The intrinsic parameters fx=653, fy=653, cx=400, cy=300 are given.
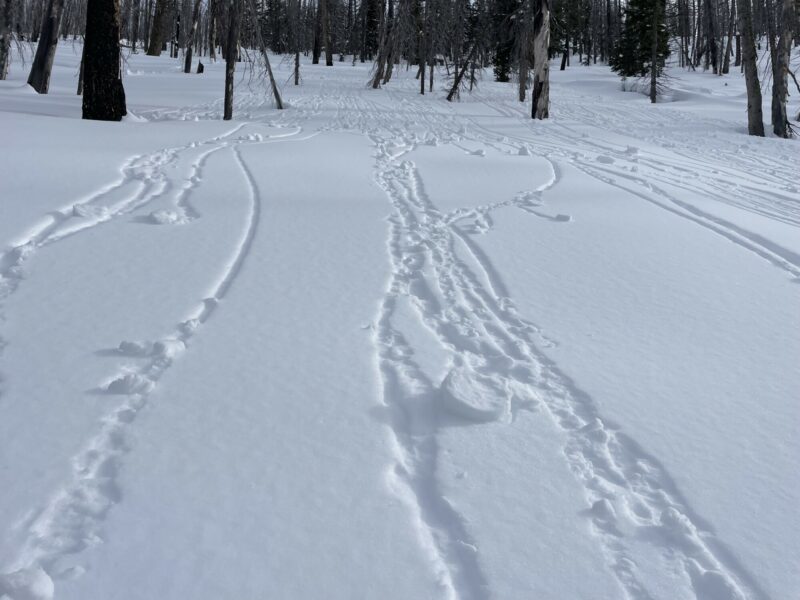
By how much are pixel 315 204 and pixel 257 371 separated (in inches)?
115

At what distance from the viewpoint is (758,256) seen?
172 inches

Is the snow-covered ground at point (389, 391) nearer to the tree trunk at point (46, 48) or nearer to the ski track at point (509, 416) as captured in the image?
the ski track at point (509, 416)

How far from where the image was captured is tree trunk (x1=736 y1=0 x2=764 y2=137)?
12617 millimetres

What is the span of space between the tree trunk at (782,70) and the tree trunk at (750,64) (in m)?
0.44

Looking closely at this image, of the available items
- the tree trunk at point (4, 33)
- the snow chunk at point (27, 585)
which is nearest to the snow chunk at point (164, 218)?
the snow chunk at point (27, 585)

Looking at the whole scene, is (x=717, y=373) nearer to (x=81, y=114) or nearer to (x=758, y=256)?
(x=758, y=256)

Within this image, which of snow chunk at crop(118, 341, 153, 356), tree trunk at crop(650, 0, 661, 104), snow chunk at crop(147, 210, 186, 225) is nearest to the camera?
snow chunk at crop(118, 341, 153, 356)

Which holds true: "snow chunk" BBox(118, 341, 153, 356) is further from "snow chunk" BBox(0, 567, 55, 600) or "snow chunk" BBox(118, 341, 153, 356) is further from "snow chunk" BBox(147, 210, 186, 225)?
"snow chunk" BBox(147, 210, 186, 225)

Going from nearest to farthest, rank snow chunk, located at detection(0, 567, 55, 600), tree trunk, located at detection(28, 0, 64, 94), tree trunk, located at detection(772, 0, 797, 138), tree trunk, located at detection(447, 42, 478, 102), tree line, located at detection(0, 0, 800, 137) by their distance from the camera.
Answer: snow chunk, located at detection(0, 567, 55, 600), tree line, located at detection(0, 0, 800, 137), tree trunk, located at detection(772, 0, 797, 138), tree trunk, located at detection(28, 0, 64, 94), tree trunk, located at detection(447, 42, 478, 102)

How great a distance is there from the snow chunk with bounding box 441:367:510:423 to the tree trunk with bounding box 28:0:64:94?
14.5m

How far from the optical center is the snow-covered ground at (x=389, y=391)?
5.57 ft

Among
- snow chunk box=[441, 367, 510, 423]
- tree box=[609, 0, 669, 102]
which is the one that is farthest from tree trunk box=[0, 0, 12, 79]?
tree box=[609, 0, 669, 102]

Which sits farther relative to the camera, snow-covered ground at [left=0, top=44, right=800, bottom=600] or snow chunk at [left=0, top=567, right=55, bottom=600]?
snow-covered ground at [left=0, top=44, right=800, bottom=600]

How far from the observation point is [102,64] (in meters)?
9.55
